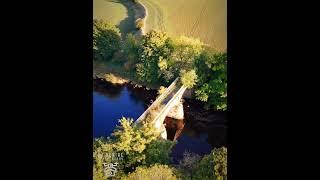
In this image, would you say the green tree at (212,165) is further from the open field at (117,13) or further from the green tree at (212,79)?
the open field at (117,13)

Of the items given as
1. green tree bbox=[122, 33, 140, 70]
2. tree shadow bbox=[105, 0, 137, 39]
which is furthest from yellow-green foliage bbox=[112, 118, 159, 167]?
tree shadow bbox=[105, 0, 137, 39]

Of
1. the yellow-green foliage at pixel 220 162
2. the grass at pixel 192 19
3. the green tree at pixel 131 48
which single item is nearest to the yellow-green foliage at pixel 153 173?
the yellow-green foliage at pixel 220 162

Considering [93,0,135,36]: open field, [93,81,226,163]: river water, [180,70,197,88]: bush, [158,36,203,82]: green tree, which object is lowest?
[93,81,226,163]: river water

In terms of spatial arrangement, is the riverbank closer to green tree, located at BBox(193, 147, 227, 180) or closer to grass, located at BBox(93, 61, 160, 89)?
grass, located at BBox(93, 61, 160, 89)

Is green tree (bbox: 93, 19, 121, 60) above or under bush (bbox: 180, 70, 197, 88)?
above

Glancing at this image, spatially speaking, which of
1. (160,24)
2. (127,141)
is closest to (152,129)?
(127,141)

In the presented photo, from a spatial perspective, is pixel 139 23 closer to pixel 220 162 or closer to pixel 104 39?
pixel 104 39
